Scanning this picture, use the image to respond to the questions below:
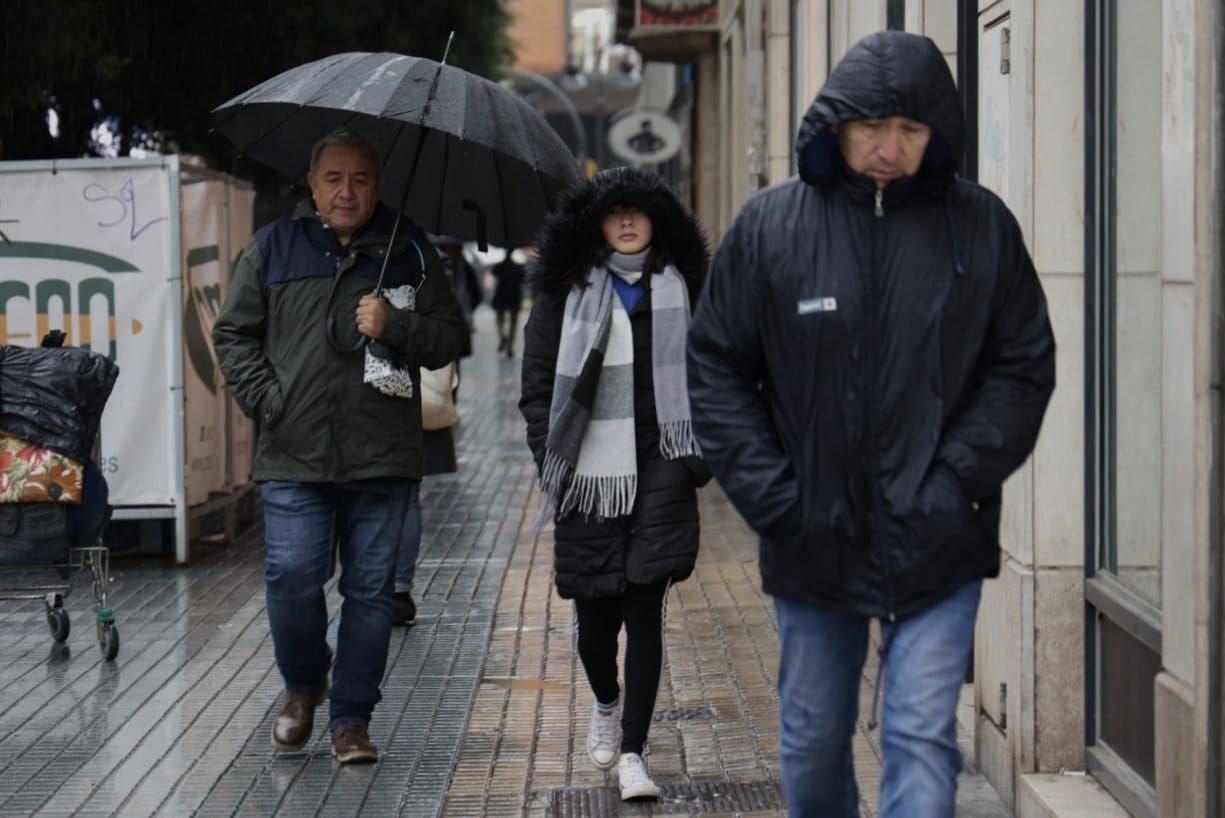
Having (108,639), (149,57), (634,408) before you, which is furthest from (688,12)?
(634,408)

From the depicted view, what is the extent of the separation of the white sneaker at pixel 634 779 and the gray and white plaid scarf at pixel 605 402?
0.70 meters

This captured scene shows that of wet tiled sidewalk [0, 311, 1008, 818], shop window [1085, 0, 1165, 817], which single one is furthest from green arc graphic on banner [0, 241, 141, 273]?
shop window [1085, 0, 1165, 817]

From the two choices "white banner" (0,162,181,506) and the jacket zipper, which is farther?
"white banner" (0,162,181,506)

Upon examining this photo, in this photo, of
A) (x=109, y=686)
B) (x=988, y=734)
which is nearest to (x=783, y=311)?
(x=988, y=734)

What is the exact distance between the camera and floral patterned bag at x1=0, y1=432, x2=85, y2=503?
7.92 metres

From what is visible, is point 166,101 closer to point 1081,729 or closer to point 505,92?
point 505,92

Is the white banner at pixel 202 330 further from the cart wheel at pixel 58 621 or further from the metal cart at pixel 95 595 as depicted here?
the cart wheel at pixel 58 621

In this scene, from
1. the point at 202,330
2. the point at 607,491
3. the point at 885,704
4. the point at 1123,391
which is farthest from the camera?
the point at 202,330

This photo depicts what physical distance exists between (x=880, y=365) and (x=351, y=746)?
2841mm

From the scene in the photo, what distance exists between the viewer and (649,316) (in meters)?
5.93

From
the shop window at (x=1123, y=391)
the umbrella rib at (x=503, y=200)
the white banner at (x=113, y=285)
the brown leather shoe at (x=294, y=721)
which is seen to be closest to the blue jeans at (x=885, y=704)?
the shop window at (x=1123, y=391)

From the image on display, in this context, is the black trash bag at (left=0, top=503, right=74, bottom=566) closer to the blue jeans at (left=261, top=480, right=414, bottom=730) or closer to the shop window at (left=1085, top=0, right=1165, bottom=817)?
the blue jeans at (left=261, top=480, right=414, bottom=730)

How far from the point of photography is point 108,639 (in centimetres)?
795

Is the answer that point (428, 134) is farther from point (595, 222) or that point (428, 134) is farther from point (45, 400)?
point (45, 400)
